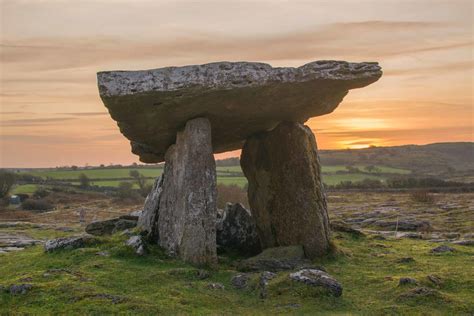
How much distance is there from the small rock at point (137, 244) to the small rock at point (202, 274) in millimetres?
2266

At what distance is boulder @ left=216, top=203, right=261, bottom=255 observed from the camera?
61.8 feet

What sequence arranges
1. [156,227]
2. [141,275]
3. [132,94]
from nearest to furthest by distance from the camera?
[141,275] < [132,94] < [156,227]

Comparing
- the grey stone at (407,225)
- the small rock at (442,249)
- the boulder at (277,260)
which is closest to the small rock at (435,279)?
the boulder at (277,260)

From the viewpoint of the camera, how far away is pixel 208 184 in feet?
53.1

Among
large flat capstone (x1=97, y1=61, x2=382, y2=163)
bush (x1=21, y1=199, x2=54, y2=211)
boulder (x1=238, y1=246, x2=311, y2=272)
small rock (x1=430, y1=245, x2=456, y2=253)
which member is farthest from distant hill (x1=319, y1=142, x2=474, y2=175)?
boulder (x1=238, y1=246, x2=311, y2=272)

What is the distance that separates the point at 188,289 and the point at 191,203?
3.40 meters

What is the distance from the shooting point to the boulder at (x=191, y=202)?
51.5 feet

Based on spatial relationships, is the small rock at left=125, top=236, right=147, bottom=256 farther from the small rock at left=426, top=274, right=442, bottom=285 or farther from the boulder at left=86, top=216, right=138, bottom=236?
the small rock at left=426, top=274, right=442, bottom=285

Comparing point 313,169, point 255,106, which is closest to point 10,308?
point 255,106

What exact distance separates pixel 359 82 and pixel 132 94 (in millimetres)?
6498

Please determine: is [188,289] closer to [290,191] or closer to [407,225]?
[290,191]

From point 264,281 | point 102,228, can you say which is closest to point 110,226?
point 102,228

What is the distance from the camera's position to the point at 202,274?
14.4 m

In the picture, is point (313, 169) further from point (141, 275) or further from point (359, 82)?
Result: point (141, 275)
